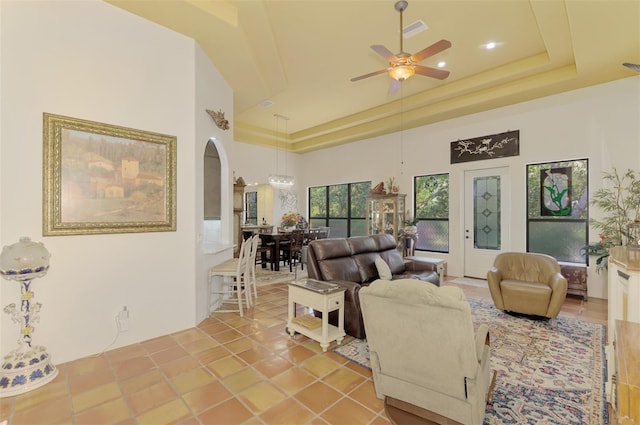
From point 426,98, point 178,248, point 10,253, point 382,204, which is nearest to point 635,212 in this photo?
point 426,98

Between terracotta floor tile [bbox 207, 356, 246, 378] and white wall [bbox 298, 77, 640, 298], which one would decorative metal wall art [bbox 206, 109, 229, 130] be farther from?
white wall [bbox 298, 77, 640, 298]

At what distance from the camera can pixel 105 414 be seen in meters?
1.96

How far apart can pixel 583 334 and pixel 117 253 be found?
5.13m

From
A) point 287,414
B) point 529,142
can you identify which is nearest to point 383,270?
point 287,414

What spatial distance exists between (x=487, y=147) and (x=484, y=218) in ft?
4.65

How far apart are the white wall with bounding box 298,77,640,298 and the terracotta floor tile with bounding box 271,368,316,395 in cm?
475

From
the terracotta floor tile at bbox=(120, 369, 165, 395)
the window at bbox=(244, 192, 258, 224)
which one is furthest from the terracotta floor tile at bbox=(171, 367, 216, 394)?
the window at bbox=(244, 192, 258, 224)

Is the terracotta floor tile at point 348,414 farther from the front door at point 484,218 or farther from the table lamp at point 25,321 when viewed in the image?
the front door at point 484,218

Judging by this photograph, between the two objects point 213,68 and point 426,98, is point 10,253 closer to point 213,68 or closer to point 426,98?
point 213,68

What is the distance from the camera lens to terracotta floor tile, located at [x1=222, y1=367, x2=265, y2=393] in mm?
2279

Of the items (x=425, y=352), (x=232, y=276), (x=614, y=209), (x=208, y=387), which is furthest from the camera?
(x=614, y=209)

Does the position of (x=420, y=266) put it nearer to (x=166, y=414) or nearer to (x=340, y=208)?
(x=166, y=414)

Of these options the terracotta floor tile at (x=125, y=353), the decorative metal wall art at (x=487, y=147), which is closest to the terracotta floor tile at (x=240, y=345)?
the terracotta floor tile at (x=125, y=353)

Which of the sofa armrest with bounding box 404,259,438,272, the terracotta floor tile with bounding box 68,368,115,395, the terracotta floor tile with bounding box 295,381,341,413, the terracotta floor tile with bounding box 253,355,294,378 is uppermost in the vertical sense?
the sofa armrest with bounding box 404,259,438,272
